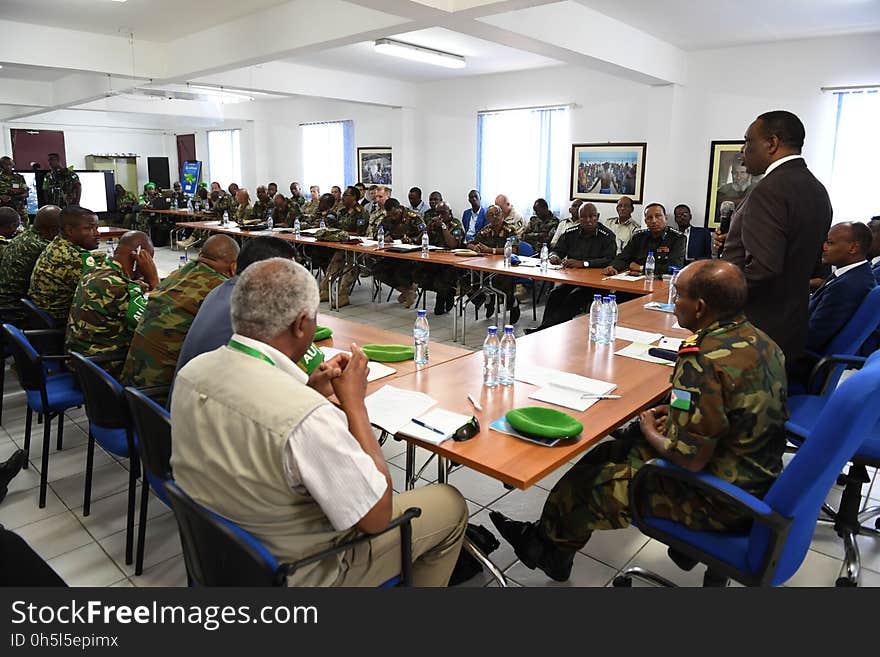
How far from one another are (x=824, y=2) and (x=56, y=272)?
6.41m

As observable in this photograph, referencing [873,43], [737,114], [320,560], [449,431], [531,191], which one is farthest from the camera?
[531,191]

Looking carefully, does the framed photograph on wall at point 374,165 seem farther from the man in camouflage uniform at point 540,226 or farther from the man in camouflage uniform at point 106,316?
the man in camouflage uniform at point 106,316

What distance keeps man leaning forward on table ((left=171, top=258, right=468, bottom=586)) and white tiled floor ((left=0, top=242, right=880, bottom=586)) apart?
982 mm

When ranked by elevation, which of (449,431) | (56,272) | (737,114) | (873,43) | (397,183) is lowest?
(449,431)

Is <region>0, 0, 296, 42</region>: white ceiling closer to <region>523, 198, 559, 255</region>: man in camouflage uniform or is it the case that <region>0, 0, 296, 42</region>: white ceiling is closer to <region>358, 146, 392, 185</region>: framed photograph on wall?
<region>523, 198, 559, 255</region>: man in camouflage uniform

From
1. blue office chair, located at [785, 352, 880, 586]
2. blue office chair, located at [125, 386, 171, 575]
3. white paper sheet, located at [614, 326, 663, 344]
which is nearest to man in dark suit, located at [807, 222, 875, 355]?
blue office chair, located at [785, 352, 880, 586]

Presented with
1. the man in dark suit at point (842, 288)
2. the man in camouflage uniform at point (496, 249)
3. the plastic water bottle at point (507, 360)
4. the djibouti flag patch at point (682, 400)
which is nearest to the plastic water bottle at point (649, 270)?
the man in camouflage uniform at point (496, 249)

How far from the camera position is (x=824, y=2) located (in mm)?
5438

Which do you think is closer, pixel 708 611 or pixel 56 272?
pixel 708 611

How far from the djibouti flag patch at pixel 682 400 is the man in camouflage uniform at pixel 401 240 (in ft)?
17.6

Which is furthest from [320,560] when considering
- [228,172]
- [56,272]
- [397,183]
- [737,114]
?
[228,172]

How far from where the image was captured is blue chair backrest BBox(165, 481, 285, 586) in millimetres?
1357

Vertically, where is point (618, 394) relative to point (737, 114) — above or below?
below

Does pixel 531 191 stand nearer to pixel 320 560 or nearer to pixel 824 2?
pixel 824 2
